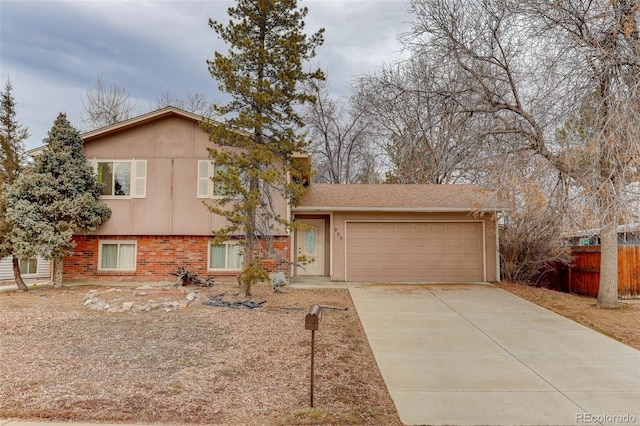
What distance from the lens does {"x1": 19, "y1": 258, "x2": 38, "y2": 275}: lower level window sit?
51.2 feet

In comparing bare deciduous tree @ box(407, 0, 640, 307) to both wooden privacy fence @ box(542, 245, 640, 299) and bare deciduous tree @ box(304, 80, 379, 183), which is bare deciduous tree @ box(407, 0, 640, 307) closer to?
wooden privacy fence @ box(542, 245, 640, 299)

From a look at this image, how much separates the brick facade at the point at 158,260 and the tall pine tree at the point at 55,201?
73 cm

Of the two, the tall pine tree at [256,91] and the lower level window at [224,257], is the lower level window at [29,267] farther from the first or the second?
the tall pine tree at [256,91]

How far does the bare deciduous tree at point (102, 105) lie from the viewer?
25.5 metres

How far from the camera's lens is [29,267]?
52.1 feet

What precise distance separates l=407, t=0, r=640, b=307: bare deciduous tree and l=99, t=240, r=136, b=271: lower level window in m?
10.2

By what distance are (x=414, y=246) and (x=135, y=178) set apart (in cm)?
914

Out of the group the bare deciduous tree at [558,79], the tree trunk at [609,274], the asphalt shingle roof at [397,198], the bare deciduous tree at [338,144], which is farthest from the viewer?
the bare deciduous tree at [338,144]

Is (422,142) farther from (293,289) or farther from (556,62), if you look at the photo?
(293,289)

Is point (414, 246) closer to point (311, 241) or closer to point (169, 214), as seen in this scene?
point (311, 241)

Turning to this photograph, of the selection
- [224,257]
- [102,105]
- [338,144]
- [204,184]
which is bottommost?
[224,257]

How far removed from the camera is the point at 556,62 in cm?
800

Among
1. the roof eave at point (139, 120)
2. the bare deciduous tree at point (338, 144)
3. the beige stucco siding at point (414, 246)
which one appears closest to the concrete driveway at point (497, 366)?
the beige stucco siding at point (414, 246)

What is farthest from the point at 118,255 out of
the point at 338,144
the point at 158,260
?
the point at 338,144
